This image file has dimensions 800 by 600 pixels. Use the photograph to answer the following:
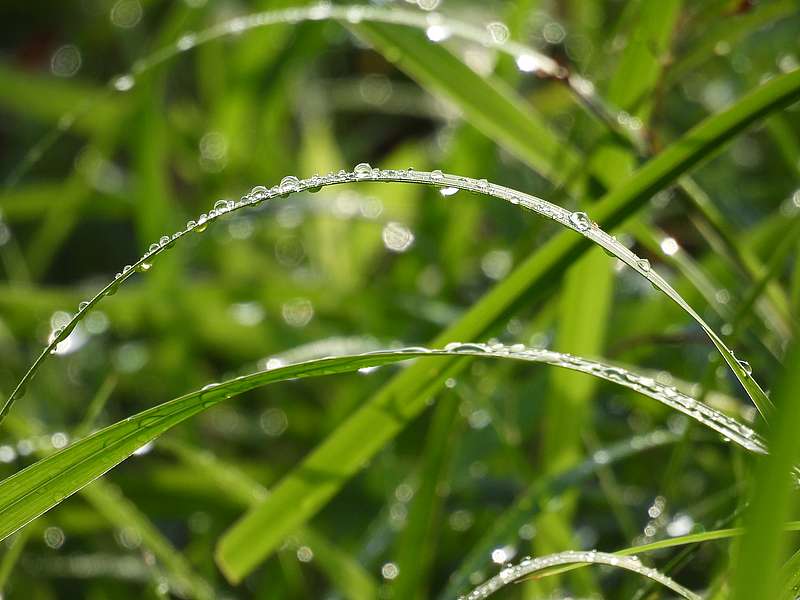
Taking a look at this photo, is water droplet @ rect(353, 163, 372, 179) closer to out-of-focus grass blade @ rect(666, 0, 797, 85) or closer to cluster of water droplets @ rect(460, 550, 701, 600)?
cluster of water droplets @ rect(460, 550, 701, 600)

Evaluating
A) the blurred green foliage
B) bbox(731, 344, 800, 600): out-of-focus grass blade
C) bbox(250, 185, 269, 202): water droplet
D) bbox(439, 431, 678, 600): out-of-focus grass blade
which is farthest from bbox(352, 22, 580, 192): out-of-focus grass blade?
bbox(731, 344, 800, 600): out-of-focus grass blade

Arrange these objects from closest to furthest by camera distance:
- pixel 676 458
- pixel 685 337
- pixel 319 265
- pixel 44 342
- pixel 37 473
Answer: pixel 37 473
pixel 676 458
pixel 685 337
pixel 44 342
pixel 319 265

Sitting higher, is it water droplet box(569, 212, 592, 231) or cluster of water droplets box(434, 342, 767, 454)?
water droplet box(569, 212, 592, 231)

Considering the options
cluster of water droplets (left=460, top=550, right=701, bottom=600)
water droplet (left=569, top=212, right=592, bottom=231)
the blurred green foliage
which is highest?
the blurred green foliage

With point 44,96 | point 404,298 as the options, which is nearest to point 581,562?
point 404,298

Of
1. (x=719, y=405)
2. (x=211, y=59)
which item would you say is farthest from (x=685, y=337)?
(x=211, y=59)

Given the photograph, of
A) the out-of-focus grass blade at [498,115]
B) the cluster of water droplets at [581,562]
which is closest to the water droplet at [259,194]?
the cluster of water droplets at [581,562]

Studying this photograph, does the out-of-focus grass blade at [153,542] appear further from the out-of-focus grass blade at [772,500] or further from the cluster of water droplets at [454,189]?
the out-of-focus grass blade at [772,500]

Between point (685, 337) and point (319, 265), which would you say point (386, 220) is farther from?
point (685, 337)
